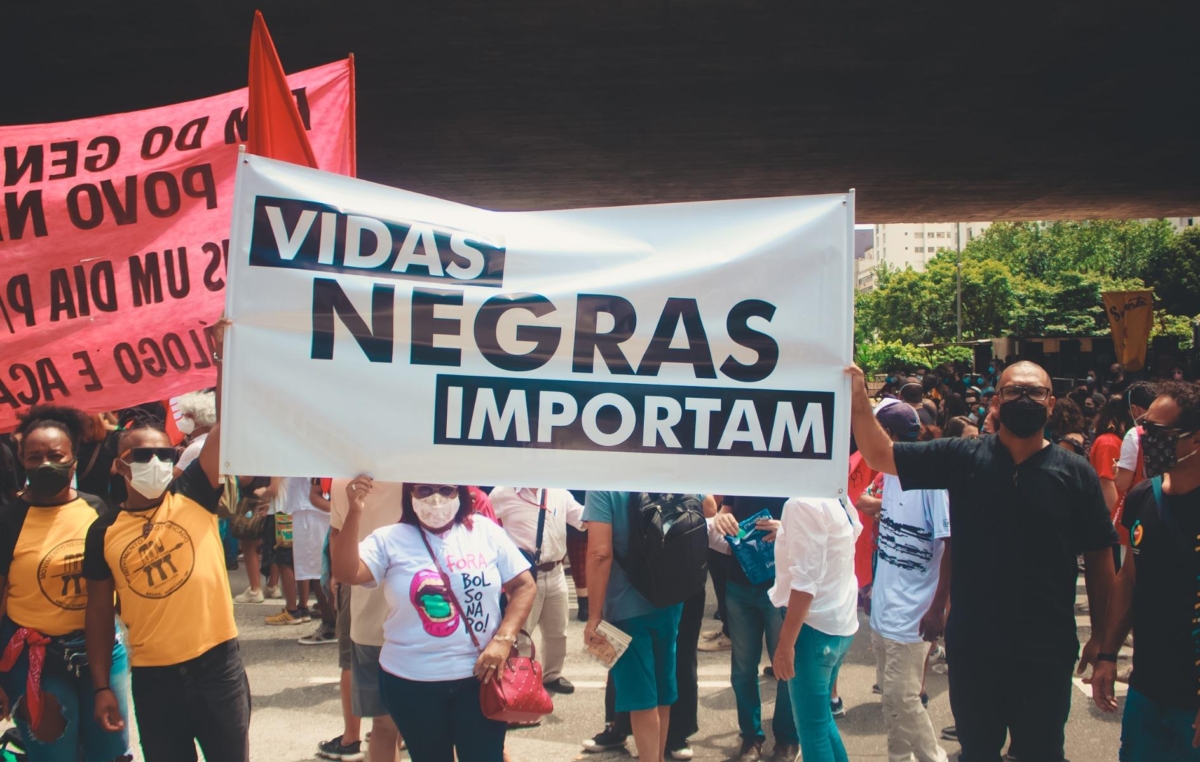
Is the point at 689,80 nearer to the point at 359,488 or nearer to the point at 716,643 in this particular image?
the point at 716,643

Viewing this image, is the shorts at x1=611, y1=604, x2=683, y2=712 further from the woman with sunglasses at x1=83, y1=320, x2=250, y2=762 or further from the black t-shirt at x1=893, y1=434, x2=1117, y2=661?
the woman with sunglasses at x1=83, y1=320, x2=250, y2=762

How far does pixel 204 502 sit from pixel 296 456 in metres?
0.69

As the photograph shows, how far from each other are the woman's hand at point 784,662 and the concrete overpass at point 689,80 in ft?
23.7

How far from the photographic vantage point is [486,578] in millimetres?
3713

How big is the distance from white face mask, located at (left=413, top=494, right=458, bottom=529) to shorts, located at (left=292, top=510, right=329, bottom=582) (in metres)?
4.21

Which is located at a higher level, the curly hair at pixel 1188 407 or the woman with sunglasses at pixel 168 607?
the curly hair at pixel 1188 407

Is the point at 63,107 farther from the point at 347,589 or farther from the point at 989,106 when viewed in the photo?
the point at 989,106

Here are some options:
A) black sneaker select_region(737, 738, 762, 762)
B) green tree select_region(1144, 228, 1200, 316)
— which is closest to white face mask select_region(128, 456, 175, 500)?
black sneaker select_region(737, 738, 762, 762)

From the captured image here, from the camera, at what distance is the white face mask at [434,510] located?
3709mm

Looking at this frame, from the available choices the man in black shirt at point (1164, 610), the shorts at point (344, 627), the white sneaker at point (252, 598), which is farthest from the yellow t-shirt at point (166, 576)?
the white sneaker at point (252, 598)

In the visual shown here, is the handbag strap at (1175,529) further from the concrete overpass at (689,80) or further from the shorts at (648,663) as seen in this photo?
the concrete overpass at (689,80)

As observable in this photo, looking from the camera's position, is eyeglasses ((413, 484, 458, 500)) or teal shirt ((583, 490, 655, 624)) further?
teal shirt ((583, 490, 655, 624))

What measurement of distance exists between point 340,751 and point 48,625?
1939 millimetres

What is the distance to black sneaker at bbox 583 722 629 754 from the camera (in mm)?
5355
